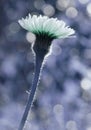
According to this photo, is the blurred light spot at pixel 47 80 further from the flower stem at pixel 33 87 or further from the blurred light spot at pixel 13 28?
the flower stem at pixel 33 87

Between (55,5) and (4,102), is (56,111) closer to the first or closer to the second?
(4,102)

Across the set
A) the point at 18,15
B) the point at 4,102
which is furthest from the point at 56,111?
the point at 18,15

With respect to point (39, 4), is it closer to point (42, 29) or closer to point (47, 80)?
point (47, 80)

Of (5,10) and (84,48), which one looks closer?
(5,10)

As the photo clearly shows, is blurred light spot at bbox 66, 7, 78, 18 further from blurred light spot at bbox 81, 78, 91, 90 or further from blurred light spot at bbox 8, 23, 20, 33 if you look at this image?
blurred light spot at bbox 81, 78, 91, 90

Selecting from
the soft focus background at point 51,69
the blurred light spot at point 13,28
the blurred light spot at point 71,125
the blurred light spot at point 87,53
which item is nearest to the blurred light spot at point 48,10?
the soft focus background at point 51,69
